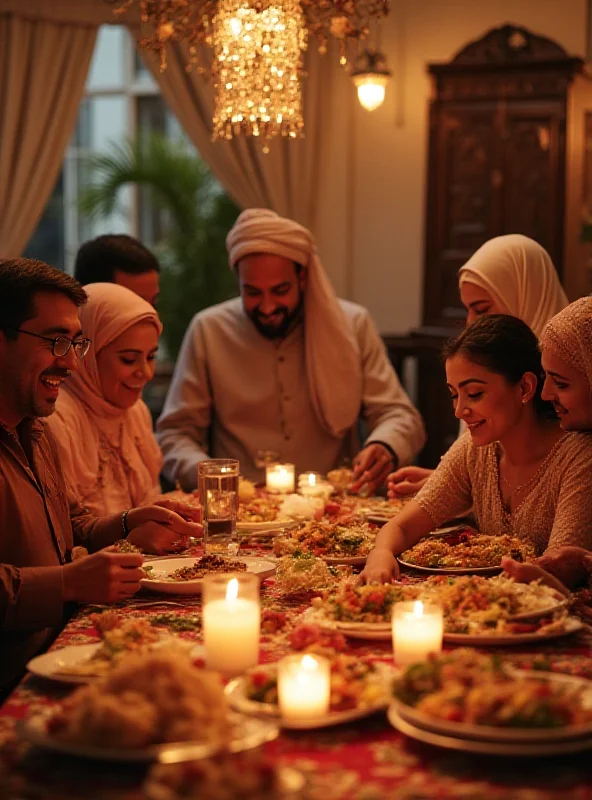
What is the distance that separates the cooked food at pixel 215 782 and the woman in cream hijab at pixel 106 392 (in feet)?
7.66

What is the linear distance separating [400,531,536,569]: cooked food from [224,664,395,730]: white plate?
1.01m

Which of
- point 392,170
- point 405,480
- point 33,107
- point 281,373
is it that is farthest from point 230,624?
point 392,170

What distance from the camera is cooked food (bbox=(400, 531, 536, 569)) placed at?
3.02 m

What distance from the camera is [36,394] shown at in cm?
312

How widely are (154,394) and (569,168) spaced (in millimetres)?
3484

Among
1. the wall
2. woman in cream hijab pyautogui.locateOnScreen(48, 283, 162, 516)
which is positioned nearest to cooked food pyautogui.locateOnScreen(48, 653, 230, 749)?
woman in cream hijab pyautogui.locateOnScreen(48, 283, 162, 516)

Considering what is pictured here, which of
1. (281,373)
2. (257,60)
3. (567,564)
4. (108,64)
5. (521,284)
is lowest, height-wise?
(567,564)

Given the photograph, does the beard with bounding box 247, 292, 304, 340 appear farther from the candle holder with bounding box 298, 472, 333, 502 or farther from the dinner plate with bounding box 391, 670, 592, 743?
the dinner plate with bounding box 391, 670, 592, 743

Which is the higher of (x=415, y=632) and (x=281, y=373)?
(x=281, y=373)

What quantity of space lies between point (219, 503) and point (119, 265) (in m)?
2.07

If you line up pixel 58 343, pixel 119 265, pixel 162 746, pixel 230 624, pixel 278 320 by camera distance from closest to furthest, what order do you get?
pixel 162 746, pixel 230 624, pixel 58 343, pixel 119 265, pixel 278 320

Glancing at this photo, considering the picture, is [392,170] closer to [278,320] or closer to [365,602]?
[278,320]

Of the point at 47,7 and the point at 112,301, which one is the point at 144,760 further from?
the point at 47,7

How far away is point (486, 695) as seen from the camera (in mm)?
1840
